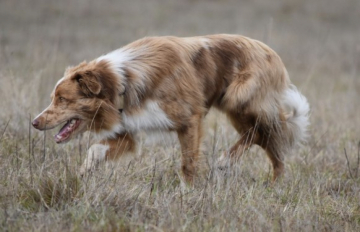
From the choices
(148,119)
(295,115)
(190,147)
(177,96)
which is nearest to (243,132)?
(295,115)

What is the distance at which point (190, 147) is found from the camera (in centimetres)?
536

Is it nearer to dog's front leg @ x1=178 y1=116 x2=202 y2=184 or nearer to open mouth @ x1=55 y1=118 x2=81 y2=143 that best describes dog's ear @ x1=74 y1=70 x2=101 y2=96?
open mouth @ x1=55 y1=118 x2=81 y2=143

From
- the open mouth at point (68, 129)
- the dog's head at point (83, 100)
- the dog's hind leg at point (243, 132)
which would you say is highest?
the dog's head at point (83, 100)

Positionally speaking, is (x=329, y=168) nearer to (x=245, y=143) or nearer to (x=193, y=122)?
(x=245, y=143)

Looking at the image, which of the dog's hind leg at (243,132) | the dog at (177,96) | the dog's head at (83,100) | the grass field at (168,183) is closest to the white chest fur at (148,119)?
the dog at (177,96)

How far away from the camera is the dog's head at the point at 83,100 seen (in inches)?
194

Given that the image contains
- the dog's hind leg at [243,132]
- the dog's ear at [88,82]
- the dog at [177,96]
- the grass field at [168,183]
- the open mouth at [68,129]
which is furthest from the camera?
the dog's hind leg at [243,132]

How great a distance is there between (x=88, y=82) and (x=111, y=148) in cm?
72

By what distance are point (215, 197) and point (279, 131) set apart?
1956mm

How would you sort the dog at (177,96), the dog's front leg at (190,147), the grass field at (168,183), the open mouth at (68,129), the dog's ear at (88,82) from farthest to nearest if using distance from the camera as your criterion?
the dog's front leg at (190,147) < the open mouth at (68,129) < the dog at (177,96) < the dog's ear at (88,82) < the grass field at (168,183)

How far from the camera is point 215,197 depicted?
428cm

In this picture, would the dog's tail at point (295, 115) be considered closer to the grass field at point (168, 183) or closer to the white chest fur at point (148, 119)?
the grass field at point (168, 183)

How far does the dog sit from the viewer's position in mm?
5008

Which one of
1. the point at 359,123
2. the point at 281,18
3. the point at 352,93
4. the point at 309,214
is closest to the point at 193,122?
the point at 309,214
